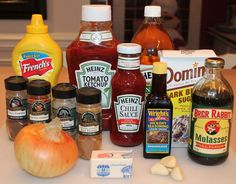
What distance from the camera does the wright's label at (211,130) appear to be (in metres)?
0.78

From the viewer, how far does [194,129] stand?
0.80m

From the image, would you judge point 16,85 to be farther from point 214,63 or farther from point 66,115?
point 214,63

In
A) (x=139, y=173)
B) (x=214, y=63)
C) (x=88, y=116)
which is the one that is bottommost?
(x=139, y=173)

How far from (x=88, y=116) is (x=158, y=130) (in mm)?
140

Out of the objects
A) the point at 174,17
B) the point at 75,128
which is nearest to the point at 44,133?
the point at 75,128

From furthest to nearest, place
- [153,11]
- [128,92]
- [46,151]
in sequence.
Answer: [153,11], [128,92], [46,151]

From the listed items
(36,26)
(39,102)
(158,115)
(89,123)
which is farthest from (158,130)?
(36,26)

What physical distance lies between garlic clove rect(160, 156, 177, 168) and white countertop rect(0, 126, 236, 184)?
24mm

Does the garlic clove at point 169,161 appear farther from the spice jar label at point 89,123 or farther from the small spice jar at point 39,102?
the small spice jar at point 39,102

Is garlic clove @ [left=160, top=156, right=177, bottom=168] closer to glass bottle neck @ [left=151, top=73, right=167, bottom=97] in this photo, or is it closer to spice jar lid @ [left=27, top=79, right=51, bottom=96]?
glass bottle neck @ [left=151, top=73, right=167, bottom=97]

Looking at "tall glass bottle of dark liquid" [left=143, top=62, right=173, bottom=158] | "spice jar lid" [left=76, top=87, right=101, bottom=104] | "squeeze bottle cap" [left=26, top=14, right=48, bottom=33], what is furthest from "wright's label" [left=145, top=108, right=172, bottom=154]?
"squeeze bottle cap" [left=26, top=14, right=48, bottom=33]

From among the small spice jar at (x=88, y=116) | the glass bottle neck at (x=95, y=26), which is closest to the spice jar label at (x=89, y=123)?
the small spice jar at (x=88, y=116)

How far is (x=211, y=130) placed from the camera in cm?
78

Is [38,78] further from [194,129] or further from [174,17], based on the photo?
[174,17]
